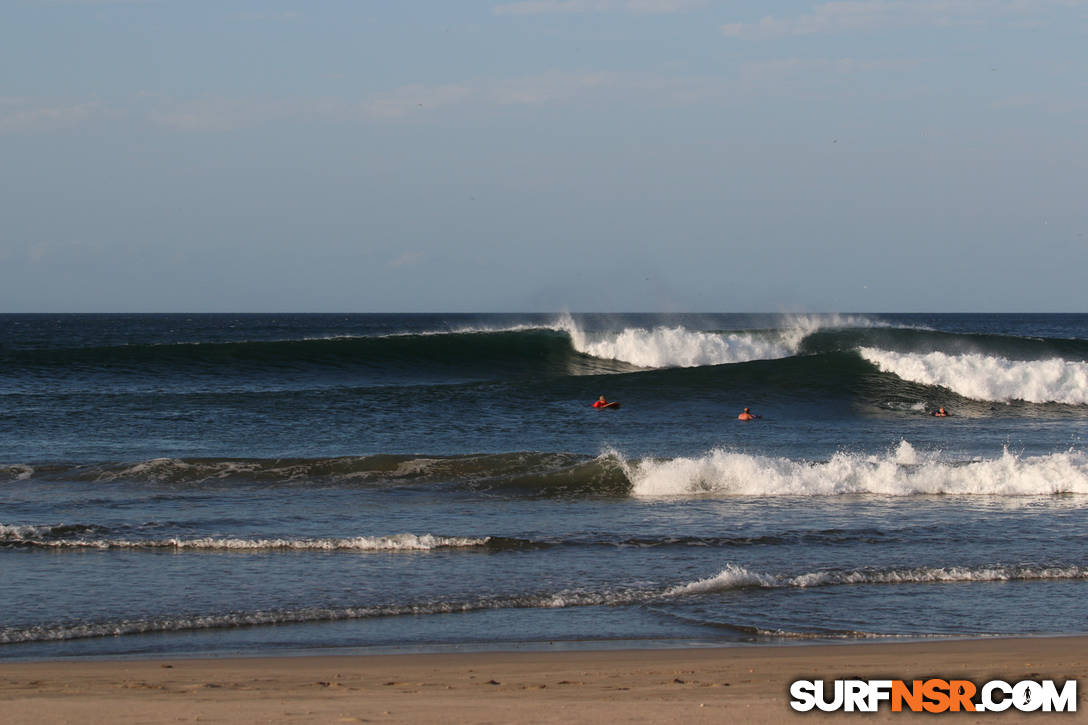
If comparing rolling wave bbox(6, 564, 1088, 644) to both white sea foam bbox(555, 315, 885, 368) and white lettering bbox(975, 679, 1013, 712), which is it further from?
white sea foam bbox(555, 315, 885, 368)

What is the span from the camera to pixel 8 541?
11469 millimetres

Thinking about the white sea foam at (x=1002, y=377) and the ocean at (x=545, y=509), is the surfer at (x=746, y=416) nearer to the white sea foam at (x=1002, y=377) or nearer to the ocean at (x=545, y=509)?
the ocean at (x=545, y=509)

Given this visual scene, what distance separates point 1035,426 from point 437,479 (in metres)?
14.6

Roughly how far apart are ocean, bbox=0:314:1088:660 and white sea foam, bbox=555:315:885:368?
4.98 m

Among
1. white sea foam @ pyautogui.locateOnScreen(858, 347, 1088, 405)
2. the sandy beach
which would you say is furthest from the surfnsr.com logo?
white sea foam @ pyautogui.locateOnScreen(858, 347, 1088, 405)

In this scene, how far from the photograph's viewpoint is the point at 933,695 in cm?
630

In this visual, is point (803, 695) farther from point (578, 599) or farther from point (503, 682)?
point (578, 599)

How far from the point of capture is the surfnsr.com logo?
6.02m

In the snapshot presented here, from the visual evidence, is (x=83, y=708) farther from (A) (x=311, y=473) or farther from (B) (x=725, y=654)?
(A) (x=311, y=473)

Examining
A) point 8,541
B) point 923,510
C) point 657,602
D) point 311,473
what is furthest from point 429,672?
point 311,473

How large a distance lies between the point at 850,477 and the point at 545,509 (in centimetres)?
474

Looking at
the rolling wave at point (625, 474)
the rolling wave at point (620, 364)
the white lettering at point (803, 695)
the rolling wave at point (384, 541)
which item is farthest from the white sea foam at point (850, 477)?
the rolling wave at point (620, 364)

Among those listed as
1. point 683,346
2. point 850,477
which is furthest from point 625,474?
point 683,346

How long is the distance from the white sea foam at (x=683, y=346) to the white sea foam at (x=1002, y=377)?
286 inches
